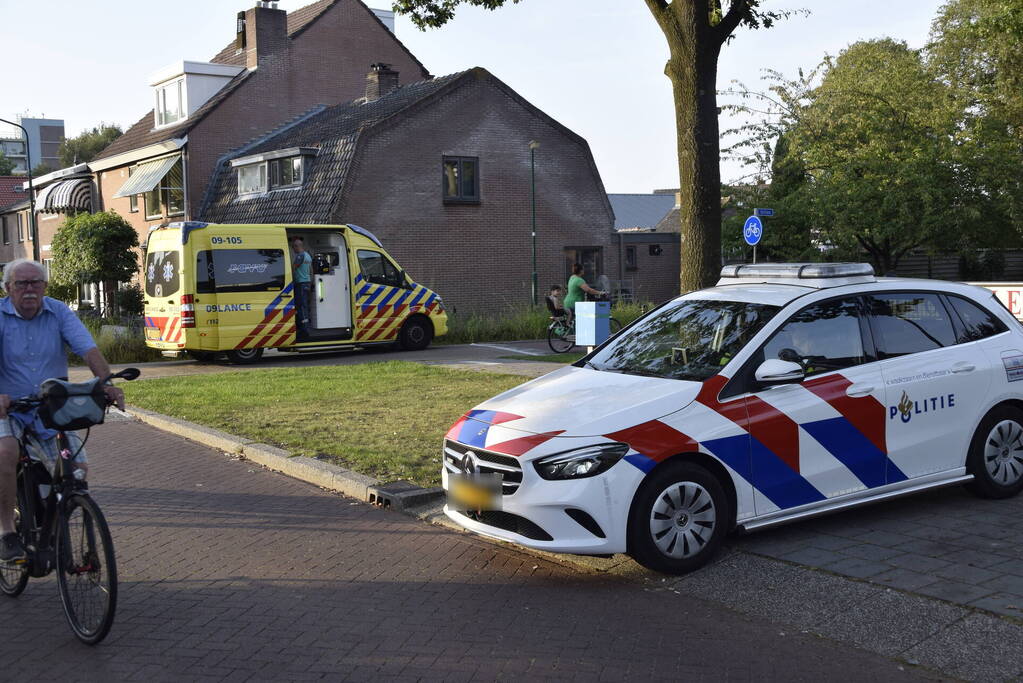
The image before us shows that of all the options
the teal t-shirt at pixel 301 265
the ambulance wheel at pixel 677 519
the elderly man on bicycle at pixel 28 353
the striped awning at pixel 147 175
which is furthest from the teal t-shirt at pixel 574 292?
the striped awning at pixel 147 175

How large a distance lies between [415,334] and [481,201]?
29.5 ft

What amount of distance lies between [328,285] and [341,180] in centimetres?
691

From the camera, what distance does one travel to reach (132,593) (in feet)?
17.0

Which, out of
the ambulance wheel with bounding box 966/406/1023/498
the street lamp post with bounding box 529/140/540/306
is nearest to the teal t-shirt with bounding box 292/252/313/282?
the street lamp post with bounding box 529/140/540/306

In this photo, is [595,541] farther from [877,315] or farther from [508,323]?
[508,323]

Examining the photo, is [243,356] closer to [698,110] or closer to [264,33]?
[698,110]

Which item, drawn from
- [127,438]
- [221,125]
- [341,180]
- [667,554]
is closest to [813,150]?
[341,180]

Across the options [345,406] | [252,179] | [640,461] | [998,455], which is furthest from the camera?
[252,179]

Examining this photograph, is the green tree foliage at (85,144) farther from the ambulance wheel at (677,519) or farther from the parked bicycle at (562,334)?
the ambulance wheel at (677,519)

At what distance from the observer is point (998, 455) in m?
6.45

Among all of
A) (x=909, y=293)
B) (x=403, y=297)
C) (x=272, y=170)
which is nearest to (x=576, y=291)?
(x=403, y=297)

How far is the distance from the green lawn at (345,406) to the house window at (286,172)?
467 inches

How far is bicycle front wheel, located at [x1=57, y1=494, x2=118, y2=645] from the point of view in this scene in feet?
14.0

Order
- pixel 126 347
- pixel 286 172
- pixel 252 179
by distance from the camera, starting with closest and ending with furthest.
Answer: pixel 126 347
pixel 286 172
pixel 252 179
